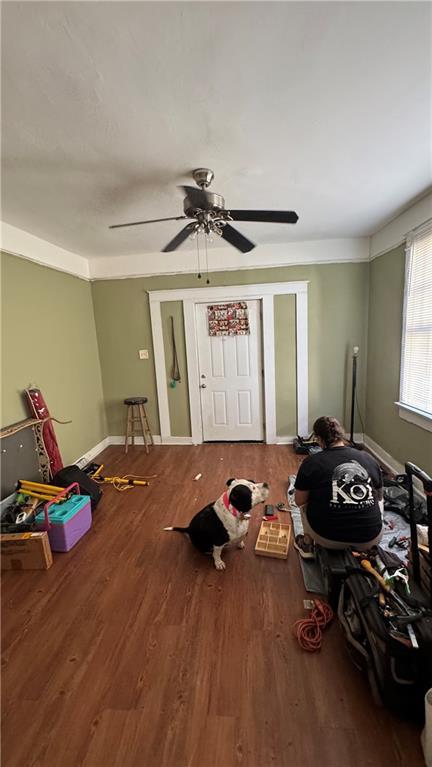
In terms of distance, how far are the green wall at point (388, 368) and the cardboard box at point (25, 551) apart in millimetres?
3130

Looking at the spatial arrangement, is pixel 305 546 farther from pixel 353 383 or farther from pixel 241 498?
pixel 353 383

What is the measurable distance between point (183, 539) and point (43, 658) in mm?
1047

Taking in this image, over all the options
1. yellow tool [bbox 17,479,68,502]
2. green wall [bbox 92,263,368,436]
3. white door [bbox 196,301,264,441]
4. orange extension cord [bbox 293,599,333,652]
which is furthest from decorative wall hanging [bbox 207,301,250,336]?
orange extension cord [bbox 293,599,333,652]

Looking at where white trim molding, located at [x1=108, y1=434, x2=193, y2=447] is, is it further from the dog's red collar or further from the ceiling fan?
the ceiling fan

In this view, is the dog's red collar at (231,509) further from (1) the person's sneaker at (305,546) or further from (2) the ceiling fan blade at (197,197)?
(2) the ceiling fan blade at (197,197)

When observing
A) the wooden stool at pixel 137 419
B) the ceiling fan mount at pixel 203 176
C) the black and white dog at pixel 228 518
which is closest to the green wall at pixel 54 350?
the wooden stool at pixel 137 419

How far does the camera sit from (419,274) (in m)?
2.72

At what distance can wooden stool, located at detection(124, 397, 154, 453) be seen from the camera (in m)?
4.07

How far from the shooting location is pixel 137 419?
14.3 feet

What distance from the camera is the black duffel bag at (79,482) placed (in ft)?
8.91

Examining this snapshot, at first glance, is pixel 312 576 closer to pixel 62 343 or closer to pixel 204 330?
pixel 204 330

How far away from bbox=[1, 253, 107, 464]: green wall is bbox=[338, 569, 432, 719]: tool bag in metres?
2.89

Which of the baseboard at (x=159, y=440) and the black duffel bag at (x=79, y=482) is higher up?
the black duffel bag at (x=79, y=482)

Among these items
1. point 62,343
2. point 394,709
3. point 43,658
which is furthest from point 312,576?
point 62,343
